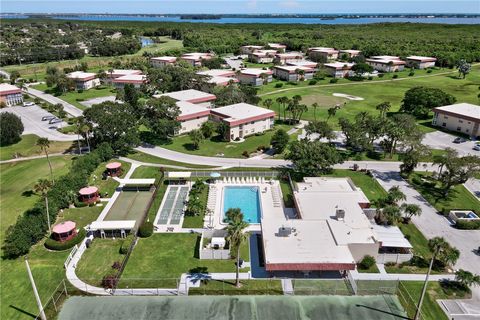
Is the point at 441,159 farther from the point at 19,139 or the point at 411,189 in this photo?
the point at 19,139

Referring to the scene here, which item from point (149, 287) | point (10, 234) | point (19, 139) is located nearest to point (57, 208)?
point (10, 234)

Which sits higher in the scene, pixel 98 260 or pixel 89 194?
pixel 89 194

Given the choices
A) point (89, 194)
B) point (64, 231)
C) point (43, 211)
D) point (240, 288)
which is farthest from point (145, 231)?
point (240, 288)

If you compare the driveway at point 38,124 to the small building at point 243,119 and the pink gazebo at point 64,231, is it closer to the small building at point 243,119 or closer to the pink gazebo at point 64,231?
the small building at point 243,119

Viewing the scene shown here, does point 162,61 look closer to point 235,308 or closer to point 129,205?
point 129,205

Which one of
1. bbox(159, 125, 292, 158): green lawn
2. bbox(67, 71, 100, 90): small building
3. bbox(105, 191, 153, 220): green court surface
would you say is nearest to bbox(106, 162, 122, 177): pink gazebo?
bbox(105, 191, 153, 220): green court surface

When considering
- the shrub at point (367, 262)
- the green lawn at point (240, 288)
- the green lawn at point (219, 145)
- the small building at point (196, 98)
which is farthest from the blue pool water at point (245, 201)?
the small building at point (196, 98)
